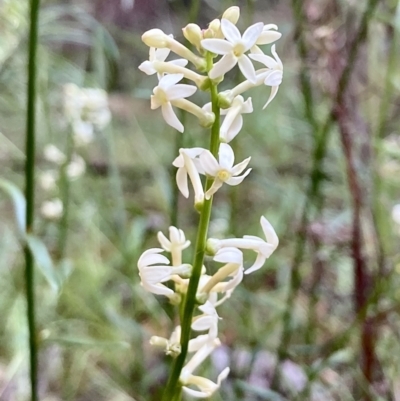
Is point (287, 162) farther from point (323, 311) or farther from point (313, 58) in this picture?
point (313, 58)

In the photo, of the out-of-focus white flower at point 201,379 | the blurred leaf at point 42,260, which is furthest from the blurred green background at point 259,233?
the out-of-focus white flower at point 201,379

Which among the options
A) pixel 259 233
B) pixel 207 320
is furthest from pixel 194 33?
pixel 259 233

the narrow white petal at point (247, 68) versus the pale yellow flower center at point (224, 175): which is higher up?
the narrow white petal at point (247, 68)

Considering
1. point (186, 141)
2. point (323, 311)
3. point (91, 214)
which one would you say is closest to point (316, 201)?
point (186, 141)

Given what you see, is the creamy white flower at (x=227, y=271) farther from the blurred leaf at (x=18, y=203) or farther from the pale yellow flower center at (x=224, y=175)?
the blurred leaf at (x=18, y=203)

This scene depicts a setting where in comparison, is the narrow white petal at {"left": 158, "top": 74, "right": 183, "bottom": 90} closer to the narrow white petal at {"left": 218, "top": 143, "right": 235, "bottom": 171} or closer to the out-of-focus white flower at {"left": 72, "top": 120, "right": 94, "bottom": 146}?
the narrow white petal at {"left": 218, "top": 143, "right": 235, "bottom": 171}

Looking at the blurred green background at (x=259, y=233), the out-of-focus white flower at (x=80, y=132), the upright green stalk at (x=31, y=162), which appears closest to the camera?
the upright green stalk at (x=31, y=162)
